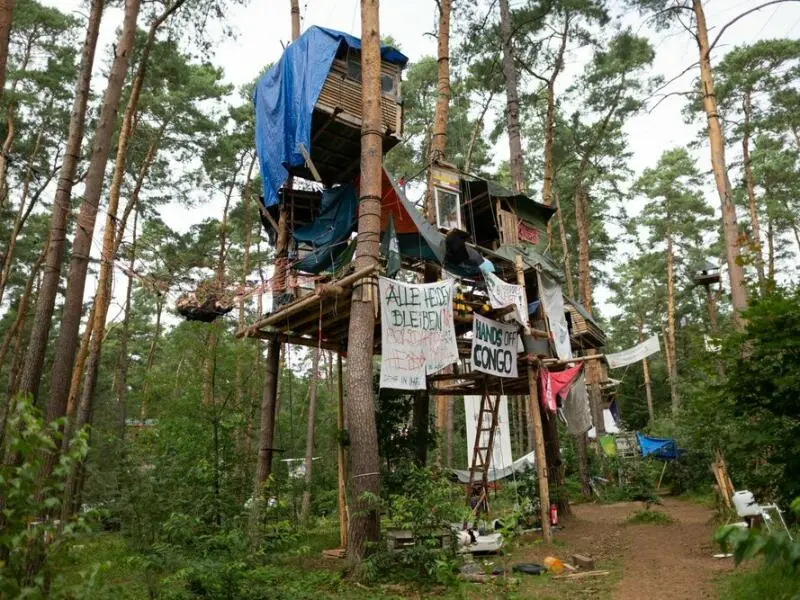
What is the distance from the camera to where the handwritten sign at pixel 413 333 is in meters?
8.25

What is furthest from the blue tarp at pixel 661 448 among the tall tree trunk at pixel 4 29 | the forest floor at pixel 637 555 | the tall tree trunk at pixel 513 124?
the tall tree trunk at pixel 4 29

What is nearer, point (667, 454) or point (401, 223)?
point (401, 223)

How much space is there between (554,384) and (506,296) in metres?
3.21

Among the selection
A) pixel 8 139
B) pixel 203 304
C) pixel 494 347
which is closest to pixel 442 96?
pixel 494 347

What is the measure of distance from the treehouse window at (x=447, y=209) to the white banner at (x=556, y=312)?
2.31 metres

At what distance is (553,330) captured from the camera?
40.4 feet

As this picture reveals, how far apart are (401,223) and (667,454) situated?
675 inches

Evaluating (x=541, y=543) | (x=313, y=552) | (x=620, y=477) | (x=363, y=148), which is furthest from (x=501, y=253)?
(x=620, y=477)

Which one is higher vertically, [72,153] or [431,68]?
[431,68]

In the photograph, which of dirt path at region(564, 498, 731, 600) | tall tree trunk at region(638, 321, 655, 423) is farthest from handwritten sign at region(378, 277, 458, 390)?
tall tree trunk at region(638, 321, 655, 423)

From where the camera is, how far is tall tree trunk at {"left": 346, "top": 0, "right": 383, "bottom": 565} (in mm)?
7352

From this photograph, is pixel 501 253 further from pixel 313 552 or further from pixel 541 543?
pixel 313 552

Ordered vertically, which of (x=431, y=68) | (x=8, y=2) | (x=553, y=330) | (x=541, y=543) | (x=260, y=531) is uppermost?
(x=431, y=68)

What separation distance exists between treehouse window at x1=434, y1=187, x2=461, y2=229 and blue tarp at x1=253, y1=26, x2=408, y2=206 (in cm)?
278
